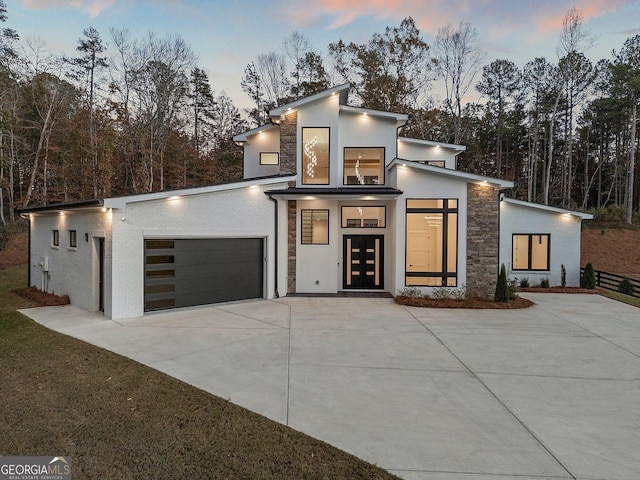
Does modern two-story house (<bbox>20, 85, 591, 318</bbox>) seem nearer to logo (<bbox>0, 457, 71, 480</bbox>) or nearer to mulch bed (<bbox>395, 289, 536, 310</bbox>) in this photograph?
mulch bed (<bbox>395, 289, 536, 310</bbox>)

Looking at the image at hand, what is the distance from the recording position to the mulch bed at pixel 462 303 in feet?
32.7

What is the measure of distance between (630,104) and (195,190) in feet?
111

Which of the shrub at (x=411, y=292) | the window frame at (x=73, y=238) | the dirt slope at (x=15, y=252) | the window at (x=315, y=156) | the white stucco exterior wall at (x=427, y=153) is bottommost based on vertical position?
the shrub at (x=411, y=292)

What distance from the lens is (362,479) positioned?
9.08 feet

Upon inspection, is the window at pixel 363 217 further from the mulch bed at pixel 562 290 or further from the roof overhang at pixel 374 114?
the mulch bed at pixel 562 290

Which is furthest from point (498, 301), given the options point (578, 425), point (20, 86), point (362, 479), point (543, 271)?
point (20, 86)

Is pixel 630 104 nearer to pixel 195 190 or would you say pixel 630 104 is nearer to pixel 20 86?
pixel 195 190

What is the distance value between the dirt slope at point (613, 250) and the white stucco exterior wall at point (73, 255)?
970 inches

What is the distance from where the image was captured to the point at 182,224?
9.14 m

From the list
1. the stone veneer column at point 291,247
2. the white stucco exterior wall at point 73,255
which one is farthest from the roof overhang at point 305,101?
the white stucco exterior wall at point 73,255

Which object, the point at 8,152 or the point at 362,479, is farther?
the point at 8,152

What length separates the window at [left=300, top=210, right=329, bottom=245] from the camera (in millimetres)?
11953

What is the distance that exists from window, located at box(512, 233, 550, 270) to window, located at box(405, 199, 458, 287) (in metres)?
5.43

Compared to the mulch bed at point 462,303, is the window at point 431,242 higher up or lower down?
higher up
